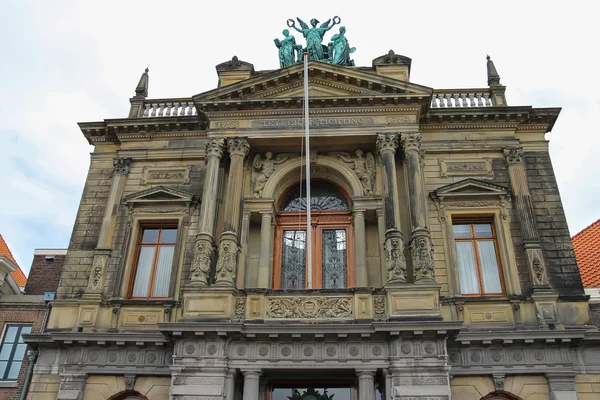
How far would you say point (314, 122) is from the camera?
731 inches

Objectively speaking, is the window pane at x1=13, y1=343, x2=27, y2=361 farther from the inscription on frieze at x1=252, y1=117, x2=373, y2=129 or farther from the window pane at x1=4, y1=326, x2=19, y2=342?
the inscription on frieze at x1=252, y1=117, x2=373, y2=129

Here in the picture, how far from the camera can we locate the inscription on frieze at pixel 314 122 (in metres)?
18.4

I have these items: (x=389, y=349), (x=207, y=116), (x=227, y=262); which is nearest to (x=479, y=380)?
(x=389, y=349)

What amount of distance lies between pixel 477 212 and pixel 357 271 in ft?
14.9

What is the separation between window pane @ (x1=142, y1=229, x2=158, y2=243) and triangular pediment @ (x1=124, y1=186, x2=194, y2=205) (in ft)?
3.43

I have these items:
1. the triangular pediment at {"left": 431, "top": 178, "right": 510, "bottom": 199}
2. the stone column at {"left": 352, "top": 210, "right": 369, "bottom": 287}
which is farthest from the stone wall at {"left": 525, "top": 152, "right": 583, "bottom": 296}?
the stone column at {"left": 352, "top": 210, "right": 369, "bottom": 287}

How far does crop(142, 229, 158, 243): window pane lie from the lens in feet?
61.5

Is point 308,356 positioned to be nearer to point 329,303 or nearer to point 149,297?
point 329,303

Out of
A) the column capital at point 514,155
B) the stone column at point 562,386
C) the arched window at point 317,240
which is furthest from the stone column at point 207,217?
the stone column at point 562,386

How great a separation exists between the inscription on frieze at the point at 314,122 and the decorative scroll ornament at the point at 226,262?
456 centimetres

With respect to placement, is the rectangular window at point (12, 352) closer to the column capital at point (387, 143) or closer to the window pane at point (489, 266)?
the column capital at point (387, 143)

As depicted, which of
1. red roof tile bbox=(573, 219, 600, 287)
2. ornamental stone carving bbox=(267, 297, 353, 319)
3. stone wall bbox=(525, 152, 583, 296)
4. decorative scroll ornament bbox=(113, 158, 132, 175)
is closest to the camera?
ornamental stone carving bbox=(267, 297, 353, 319)

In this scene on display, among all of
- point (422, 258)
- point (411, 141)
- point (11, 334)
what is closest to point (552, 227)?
point (422, 258)

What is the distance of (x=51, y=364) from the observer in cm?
1623
